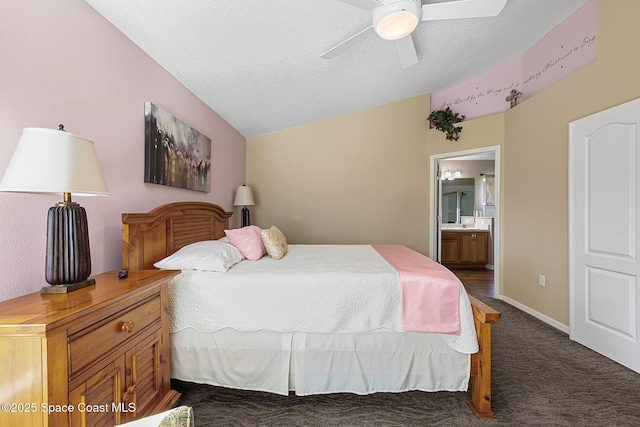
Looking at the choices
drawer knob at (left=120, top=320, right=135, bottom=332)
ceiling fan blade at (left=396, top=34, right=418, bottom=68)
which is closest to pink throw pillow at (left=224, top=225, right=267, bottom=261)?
drawer knob at (left=120, top=320, right=135, bottom=332)

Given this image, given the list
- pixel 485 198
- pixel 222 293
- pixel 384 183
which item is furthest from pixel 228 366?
pixel 485 198

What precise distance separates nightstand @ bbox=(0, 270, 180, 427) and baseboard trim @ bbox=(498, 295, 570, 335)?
343 cm

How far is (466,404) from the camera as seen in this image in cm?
162

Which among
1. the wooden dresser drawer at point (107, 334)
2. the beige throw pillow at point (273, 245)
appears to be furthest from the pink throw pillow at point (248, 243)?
the wooden dresser drawer at point (107, 334)

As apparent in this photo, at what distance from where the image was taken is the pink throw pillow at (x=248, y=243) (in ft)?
7.27

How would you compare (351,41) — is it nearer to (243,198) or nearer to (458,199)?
(243,198)

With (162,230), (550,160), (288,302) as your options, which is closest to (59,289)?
(162,230)

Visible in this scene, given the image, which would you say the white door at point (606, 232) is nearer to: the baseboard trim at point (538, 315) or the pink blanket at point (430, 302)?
Answer: the baseboard trim at point (538, 315)

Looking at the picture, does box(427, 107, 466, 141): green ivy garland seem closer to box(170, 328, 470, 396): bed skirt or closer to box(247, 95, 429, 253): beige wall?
box(247, 95, 429, 253): beige wall

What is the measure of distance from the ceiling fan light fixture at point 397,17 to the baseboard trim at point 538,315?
311 cm

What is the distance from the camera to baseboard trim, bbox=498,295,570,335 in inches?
104

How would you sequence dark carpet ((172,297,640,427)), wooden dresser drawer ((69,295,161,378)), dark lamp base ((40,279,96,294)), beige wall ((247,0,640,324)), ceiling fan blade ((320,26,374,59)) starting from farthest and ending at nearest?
1. beige wall ((247,0,640,324))
2. ceiling fan blade ((320,26,374,59))
3. dark carpet ((172,297,640,427))
4. dark lamp base ((40,279,96,294))
5. wooden dresser drawer ((69,295,161,378))

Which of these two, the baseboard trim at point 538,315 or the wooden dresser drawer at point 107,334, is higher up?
the wooden dresser drawer at point 107,334

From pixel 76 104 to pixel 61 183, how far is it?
0.70 m
